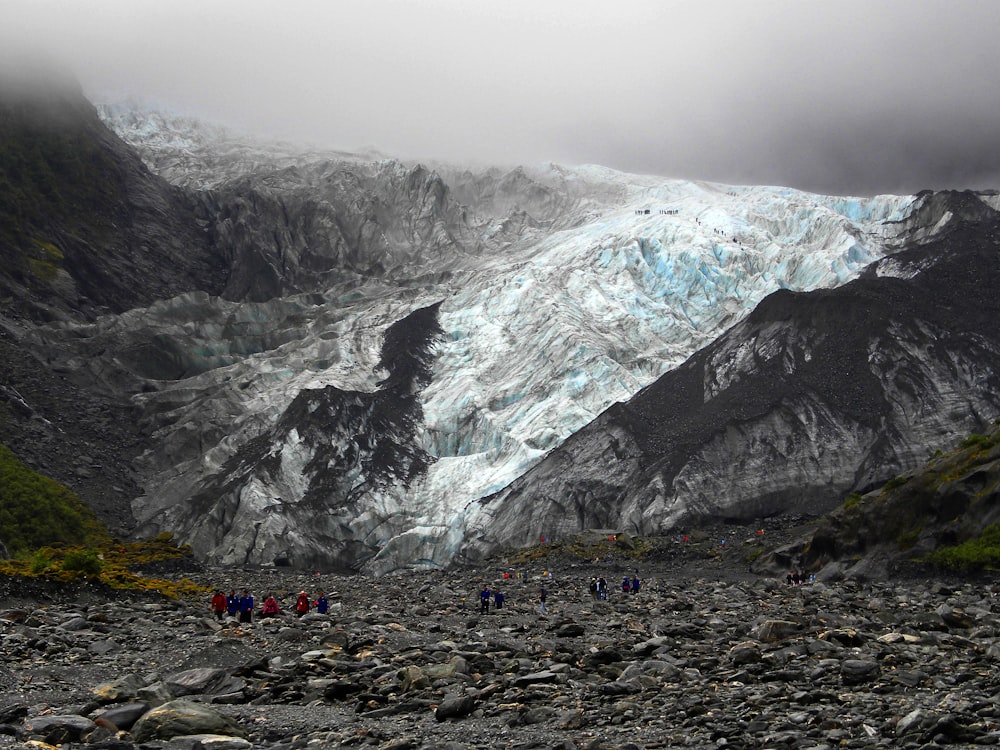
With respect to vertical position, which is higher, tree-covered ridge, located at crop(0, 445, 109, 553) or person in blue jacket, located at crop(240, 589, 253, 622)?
tree-covered ridge, located at crop(0, 445, 109, 553)

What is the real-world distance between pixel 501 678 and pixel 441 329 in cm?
9600

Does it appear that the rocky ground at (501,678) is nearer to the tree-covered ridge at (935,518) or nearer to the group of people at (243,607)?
the group of people at (243,607)

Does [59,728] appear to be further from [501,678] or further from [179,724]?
[501,678]

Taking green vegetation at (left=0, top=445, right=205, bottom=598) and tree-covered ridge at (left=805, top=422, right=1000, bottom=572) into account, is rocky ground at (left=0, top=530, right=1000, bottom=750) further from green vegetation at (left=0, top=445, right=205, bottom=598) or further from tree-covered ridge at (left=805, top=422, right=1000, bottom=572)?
green vegetation at (left=0, top=445, right=205, bottom=598)

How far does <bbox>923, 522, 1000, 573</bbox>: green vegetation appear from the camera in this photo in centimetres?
3957

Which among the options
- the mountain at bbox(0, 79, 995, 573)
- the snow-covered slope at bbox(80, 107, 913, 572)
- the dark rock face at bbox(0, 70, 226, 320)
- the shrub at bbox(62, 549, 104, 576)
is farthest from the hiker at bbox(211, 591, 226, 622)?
the dark rock face at bbox(0, 70, 226, 320)

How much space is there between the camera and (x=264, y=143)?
16062 cm

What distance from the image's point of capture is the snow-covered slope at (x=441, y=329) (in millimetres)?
85188

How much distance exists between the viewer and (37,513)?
7162 centimetres

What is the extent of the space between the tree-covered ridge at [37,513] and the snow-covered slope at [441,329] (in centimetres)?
703

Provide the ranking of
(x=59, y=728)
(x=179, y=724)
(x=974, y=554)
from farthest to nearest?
(x=974, y=554), (x=179, y=724), (x=59, y=728)

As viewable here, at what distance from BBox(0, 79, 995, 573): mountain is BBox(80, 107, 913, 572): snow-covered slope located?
1.10 ft

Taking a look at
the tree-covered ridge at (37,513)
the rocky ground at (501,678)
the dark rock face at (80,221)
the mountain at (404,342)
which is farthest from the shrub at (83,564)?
the dark rock face at (80,221)

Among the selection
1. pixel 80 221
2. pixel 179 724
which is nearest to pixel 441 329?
pixel 80 221
